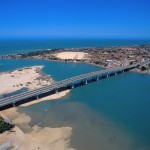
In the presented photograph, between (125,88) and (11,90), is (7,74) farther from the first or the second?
(125,88)

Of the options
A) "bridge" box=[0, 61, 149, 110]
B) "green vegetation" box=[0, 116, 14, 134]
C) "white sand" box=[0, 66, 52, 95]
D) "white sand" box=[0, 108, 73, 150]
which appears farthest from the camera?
"white sand" box=[0, 66, 52, 95]

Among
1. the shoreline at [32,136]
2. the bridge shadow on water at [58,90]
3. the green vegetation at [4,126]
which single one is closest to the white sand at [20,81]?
the bridge shadow on water at [58,90]

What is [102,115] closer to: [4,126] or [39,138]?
[39,138]

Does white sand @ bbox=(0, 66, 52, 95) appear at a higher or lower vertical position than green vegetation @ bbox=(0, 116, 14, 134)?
lower

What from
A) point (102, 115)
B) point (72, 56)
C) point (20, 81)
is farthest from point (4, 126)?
point (72, 56)

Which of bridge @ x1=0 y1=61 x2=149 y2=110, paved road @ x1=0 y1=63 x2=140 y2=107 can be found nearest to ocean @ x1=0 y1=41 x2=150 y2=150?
bridge @ x1=0 y1=61 x2=149 y2=110

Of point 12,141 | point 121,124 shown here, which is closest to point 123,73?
point 121,124

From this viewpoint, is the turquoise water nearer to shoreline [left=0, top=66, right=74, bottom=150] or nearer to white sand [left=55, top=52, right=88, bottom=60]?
shoreline [left=0, top=66, right=74, bottom=150]
